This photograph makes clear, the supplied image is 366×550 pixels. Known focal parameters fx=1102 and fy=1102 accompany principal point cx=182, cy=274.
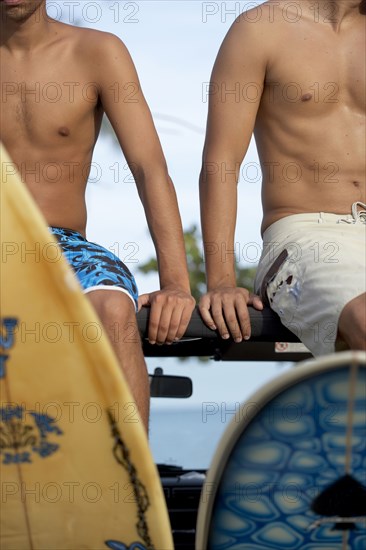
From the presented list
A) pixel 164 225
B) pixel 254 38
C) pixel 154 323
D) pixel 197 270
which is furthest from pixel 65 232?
pixel 197 270

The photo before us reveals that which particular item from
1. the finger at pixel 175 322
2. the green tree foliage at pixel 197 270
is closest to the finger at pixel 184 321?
the finger at pixel 175 322

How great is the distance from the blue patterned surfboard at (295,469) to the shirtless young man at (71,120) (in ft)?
3.32

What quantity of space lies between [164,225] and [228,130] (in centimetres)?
43

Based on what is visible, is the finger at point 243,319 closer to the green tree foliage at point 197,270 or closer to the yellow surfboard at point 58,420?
the yellow surfboard at point 58,420

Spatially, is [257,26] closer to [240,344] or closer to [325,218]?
[325,218]

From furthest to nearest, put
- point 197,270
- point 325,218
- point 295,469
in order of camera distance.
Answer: point 197,270, point 325,218, point 295,469

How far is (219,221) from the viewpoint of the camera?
13.1 ft

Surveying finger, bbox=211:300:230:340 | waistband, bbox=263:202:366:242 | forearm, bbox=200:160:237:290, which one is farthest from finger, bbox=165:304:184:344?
waistband, bbox=263:202:366:242

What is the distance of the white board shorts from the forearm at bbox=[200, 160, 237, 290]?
0.16 meters

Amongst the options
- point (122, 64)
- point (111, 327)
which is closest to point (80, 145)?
point (122, 64)

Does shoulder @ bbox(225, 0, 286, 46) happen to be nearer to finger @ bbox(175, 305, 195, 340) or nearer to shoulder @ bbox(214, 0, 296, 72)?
shoulder @ bbox(214, 0, 296, 72)

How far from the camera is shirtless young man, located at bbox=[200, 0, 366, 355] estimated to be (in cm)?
398

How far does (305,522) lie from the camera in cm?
299

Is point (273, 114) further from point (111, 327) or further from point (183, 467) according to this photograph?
point (183, 467)
